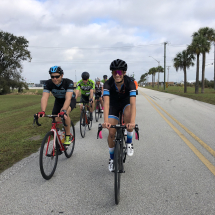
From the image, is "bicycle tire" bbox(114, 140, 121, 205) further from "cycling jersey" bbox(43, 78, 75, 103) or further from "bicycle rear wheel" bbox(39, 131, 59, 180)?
"cycling jersey" bbox(43, 78, 75, 103)

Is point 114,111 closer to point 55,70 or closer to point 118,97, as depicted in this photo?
point 118,97

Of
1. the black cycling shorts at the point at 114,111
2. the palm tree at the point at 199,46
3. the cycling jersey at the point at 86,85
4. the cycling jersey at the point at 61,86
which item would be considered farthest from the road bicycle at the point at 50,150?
the palm tree at the point at 199,46

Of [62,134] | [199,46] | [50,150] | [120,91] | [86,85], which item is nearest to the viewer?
[120,91]

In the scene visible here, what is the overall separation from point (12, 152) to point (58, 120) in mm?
1641

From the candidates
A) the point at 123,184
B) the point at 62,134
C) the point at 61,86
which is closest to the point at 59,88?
the point at 61,86

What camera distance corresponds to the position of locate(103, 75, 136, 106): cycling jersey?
12.4ft

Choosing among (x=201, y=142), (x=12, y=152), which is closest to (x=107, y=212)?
(x=12, y=152)

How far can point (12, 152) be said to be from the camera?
5441mm

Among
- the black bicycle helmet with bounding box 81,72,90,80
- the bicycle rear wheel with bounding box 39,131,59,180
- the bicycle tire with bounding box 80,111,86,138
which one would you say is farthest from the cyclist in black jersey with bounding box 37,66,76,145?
the black bicycle helmet with bounding box 81,72,90,80

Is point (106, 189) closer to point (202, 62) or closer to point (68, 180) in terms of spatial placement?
point (68, 180)

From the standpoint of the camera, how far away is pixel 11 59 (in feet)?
155

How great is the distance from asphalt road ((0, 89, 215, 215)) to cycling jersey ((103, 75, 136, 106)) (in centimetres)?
135

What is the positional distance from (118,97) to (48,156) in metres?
1.62

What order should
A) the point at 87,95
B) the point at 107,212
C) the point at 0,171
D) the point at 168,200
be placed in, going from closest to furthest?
the point at 107,212
the point at 168,200
the point at 0,171
the point at 87,95
